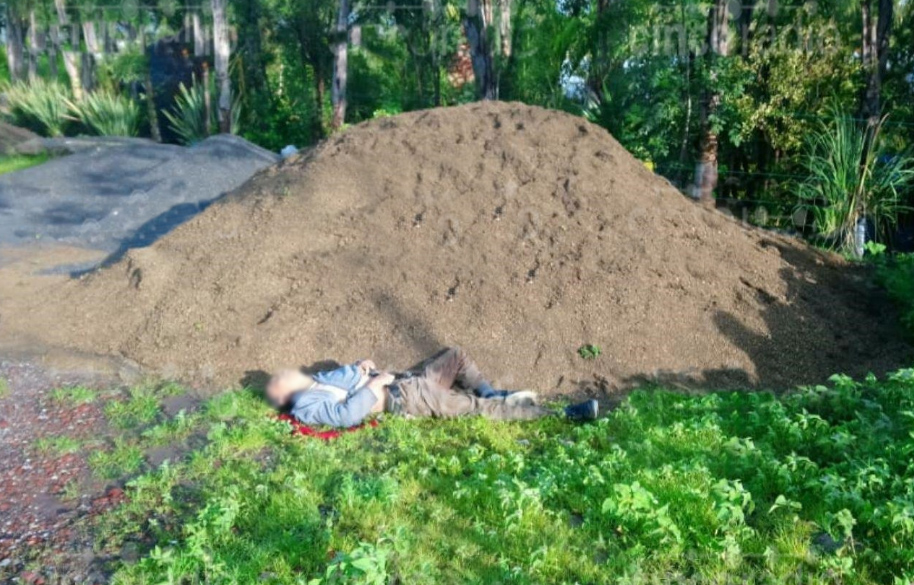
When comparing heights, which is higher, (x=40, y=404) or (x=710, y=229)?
(x=710, y=229)

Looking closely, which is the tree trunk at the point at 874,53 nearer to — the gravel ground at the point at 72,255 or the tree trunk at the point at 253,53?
the gravel ground at the point at 72,255

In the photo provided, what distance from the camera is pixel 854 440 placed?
14.7ft

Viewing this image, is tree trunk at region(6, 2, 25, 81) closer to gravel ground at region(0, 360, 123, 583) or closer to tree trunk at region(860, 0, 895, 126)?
gravel ground at region(0, 360, 123, 583)

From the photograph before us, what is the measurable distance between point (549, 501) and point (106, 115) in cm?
1805

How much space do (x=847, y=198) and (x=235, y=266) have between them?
21.1 ft

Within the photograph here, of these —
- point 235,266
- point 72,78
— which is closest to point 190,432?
point 235,266

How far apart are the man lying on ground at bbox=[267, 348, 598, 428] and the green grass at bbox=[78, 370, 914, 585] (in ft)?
0.61

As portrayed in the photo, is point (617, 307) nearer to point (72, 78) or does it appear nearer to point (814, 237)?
point (814, 237)

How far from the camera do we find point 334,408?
17.5ft

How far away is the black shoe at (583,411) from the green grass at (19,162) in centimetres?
1387

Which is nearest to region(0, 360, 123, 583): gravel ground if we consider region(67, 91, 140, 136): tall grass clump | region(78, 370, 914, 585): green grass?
region(78, 370, 914, 585): green grass

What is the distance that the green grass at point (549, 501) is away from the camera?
11.4 ft

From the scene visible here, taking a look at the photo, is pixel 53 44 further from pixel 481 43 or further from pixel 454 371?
pixel 454 371

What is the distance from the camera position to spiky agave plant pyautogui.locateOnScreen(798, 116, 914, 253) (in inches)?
364
